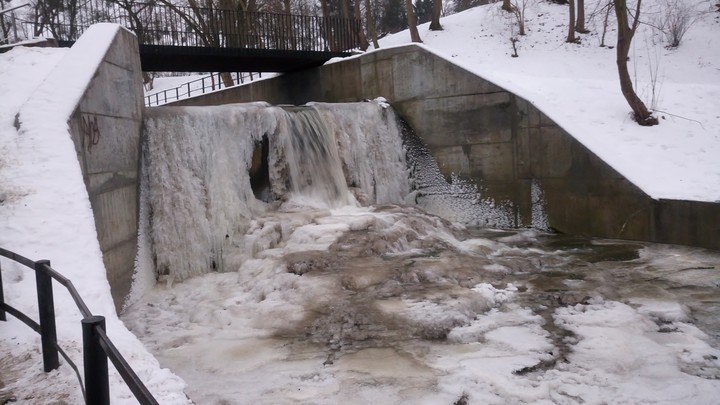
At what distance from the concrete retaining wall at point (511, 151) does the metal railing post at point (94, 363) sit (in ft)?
30.5

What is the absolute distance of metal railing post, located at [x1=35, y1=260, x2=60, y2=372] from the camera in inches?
125

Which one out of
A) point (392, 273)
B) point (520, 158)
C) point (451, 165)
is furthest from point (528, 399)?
point (451, 165)

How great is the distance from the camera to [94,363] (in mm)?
2311

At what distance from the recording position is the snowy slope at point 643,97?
9891mm

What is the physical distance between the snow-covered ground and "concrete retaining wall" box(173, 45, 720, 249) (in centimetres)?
36

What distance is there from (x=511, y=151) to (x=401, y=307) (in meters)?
6.29

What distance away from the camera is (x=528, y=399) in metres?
4.48

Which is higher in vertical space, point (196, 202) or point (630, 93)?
point (630, 93)

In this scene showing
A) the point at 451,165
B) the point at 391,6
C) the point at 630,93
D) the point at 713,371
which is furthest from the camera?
the point at 391,6

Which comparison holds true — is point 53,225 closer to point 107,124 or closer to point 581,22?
point 107,124

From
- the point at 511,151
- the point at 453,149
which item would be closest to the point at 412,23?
the point at 453,149

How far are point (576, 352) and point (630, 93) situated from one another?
741 cm

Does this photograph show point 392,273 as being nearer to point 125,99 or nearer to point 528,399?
point 528,399

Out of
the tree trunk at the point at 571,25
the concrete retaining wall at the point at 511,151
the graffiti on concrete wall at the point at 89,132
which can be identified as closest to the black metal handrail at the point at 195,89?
the concrete retaining wall at the point at 511,151
